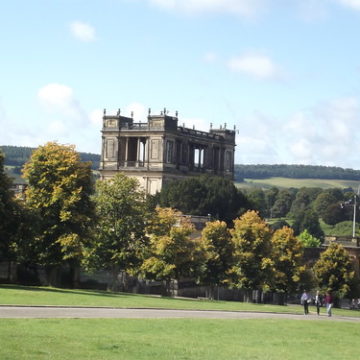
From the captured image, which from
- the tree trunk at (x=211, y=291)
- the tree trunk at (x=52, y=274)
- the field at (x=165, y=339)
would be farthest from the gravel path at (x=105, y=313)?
the tree trunk at (x=211, y=291)

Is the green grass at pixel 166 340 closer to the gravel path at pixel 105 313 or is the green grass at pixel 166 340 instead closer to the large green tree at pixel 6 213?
the gravel path at pixel 105 313

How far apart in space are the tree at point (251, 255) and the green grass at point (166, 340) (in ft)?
138

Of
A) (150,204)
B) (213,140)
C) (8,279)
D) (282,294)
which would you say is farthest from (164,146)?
(8,279)

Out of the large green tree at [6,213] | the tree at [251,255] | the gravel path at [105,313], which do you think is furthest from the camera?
the tree at [251,255]

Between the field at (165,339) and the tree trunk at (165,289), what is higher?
the tree trunk at (165,289)

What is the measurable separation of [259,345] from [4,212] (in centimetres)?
3160

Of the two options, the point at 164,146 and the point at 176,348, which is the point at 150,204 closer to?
the point at 176,348

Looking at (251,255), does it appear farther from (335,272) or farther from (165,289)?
(335,272)

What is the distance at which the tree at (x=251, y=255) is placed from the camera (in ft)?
296

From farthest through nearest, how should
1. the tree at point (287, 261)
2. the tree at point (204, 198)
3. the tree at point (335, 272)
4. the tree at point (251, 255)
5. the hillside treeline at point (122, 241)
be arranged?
the tree at point (204, 198)
the tree at point (335, 272)
the tree at point (287, 261)
the tree at point (251, 255)
the hillside treeline at point (122, 241)

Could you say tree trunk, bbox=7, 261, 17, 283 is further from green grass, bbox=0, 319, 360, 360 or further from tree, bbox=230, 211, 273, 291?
green grass, bbox=0, 319, 360, 360

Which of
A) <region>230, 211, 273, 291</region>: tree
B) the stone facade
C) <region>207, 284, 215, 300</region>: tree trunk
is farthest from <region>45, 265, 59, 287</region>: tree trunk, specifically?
the stone facade

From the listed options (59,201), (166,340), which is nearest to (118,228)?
(59,201)

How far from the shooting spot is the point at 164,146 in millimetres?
159250
